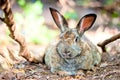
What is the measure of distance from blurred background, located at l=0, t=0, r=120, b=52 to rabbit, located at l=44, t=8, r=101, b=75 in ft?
10.3

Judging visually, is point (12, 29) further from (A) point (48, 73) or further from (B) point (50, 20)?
(B) point (50, 20)

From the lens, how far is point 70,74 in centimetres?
607

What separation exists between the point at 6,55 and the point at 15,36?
80cm

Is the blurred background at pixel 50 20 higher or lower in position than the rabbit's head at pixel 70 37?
higher

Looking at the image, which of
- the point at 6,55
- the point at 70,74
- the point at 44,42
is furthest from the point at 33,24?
the point at 70,74

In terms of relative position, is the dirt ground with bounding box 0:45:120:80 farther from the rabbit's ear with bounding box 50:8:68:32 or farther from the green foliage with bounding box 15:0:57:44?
the green foliage with bounding box 15:0:57:44

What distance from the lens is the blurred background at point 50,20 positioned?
9.91 meters

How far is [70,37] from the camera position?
234 inches

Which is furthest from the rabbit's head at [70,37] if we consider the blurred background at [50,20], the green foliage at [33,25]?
the green foliage at [33,25]

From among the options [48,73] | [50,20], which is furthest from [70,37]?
[50,20]

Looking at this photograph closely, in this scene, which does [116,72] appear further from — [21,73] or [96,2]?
[96,2]

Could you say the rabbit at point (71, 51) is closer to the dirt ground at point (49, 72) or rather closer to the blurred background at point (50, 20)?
the dirt ground at point (49, 72)

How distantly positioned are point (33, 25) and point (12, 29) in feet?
14.0

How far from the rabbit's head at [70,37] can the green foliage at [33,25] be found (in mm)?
3639
